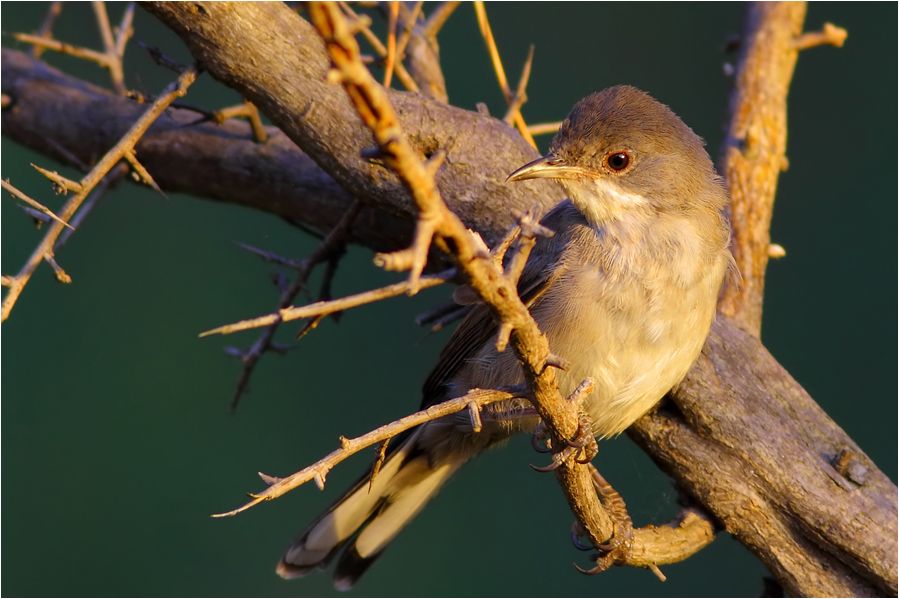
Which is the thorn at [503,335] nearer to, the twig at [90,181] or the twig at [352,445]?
the twig at [352,445]

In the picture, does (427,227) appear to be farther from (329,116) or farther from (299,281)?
(299,281)

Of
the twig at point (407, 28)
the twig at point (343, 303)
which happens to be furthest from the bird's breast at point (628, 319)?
the twig at point (343, 303)

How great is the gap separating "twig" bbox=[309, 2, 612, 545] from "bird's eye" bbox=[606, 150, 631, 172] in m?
1.17

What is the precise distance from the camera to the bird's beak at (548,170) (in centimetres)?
326

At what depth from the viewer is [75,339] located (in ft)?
22.6

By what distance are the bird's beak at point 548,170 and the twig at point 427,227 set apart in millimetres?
1019

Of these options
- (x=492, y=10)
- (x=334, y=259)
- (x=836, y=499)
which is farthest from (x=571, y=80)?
(x=836, y=499)

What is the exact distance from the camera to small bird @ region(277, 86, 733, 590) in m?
3.26

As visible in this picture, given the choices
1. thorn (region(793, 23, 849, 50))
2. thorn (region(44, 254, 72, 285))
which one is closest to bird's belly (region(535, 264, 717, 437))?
thorn (region(44, 254, 72, 285))

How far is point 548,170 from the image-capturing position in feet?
10.8

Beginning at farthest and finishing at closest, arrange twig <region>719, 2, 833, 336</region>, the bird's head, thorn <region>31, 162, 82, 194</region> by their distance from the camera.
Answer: twig <region>719, 2, 833, 336</region>
the bird's head
thorn <region>31, 162, 82, 194</region>

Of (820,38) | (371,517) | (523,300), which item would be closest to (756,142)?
(820,38)

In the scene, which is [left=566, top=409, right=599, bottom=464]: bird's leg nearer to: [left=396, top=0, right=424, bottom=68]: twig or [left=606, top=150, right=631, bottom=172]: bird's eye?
[left=606, top=150, right=631, bottom=172]: bird's eye

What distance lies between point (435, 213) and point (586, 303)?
162cm
